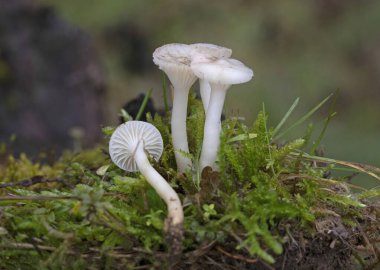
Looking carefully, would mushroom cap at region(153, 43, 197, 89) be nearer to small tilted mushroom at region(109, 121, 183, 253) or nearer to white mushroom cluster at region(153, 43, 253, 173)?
white mushroom cluster at region(153, 43, 253, 173)

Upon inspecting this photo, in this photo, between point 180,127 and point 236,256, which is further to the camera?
point 180,127

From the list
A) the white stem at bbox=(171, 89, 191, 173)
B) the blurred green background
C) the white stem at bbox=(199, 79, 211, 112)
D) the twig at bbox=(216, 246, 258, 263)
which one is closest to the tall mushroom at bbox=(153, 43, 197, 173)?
the white stem at bbox=(171, 89, 191, 173)

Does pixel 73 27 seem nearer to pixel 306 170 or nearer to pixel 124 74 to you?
pixel 124 74

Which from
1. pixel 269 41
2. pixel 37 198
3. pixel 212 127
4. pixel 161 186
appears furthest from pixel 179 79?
pixel 269 41

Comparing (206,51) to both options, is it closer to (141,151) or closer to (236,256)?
(141,151)

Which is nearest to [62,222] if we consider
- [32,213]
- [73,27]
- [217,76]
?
[32,213]

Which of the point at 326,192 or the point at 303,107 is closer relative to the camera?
the point at 326,192
